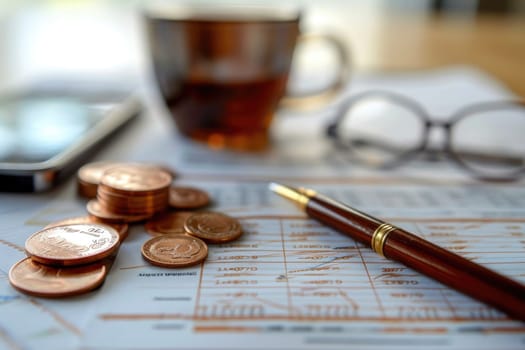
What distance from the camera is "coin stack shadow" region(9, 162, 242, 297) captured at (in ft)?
1.01

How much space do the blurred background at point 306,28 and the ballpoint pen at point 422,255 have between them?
1.25 feet

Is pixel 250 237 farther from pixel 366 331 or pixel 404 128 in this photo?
pixel 404 128

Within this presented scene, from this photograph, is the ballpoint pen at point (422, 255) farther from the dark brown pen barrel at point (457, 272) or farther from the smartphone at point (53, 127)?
the smartphone at point (53, 127)

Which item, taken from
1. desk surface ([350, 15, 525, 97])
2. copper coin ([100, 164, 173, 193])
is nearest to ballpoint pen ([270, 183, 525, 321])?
copper coin ([100, 164, 173, 193])

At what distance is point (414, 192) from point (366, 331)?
8.8 inches

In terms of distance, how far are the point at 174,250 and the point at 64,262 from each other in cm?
7

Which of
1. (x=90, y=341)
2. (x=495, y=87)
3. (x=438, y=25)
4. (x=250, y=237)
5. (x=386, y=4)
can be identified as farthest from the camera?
(x=386, y=4)

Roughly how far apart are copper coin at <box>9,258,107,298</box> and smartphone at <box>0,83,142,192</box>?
0.41ft

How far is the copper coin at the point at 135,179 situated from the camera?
15.5 inches

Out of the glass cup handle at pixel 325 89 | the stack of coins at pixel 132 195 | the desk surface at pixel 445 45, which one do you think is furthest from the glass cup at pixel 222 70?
the desk surface at pixel 445 45

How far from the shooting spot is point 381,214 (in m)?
0.42

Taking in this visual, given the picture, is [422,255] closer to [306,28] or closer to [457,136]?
[457,136]

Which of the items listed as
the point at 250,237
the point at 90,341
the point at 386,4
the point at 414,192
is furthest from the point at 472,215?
the point at 386,4

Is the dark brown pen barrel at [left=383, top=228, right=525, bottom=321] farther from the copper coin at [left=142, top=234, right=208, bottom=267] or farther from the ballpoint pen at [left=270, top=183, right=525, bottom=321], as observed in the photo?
the copper coin at [left=142, top=234, right=208, bottom=267]
